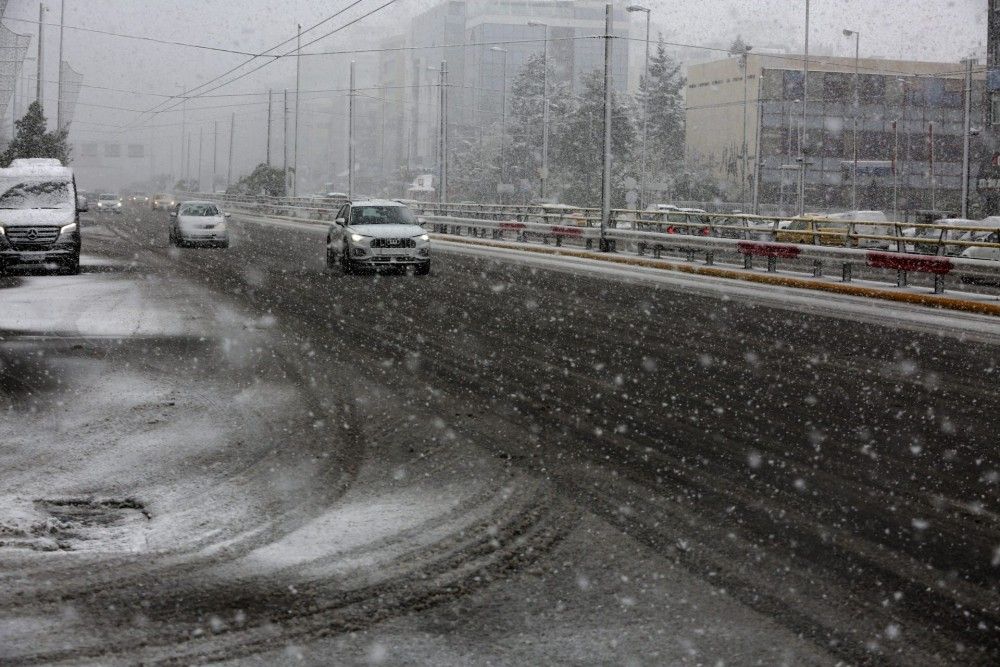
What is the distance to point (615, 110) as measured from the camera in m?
102

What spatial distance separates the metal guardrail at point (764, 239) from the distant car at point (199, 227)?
31.9 ft

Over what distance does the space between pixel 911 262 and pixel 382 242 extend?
10.2 m

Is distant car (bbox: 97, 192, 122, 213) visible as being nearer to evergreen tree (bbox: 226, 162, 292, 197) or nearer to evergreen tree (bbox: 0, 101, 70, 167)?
evergreen tree (bbox: 226, 162, 292, 197)

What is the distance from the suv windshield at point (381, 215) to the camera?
25.8 metres

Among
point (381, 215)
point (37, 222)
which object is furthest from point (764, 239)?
point (37, 222)

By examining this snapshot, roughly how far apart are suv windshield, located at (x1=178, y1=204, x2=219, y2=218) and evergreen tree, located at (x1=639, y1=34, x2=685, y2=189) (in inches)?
3154

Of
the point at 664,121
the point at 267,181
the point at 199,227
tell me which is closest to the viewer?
the point at 199,227

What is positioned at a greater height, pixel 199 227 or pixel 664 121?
pixel 664 121

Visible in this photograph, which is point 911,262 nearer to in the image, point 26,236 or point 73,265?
point 73,265

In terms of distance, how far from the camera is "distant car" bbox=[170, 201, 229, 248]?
3619 cm

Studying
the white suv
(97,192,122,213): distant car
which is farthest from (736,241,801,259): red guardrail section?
(97,192,122,213): distant car

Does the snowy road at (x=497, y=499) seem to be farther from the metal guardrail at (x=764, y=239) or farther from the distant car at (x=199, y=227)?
the distant car at (x=199, y=227)

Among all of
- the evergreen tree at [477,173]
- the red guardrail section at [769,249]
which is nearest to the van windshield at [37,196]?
the red guardrail section at [769,249]

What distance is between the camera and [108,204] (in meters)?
83.9
